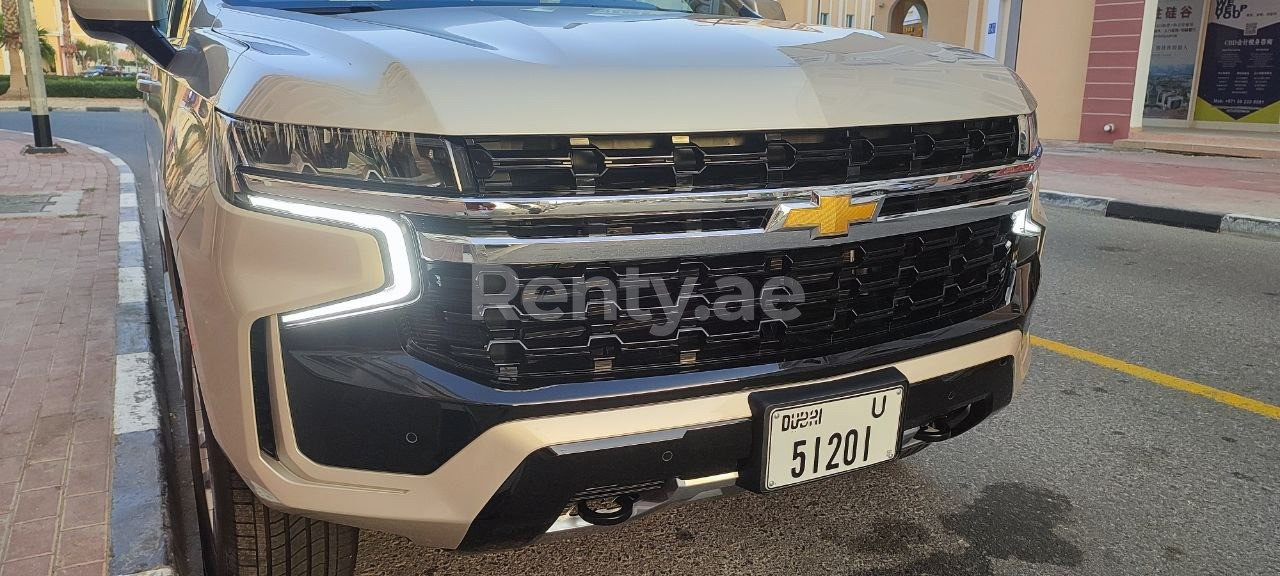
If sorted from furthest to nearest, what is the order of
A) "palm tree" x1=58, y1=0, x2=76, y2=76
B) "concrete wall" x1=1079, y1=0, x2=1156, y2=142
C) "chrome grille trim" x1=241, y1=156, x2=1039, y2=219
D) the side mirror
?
1. "palm tree" x1=58, y1=0, x2=76, y2=76
2. "concrete wall" x1=1079, y1=0, x2=1156, y2=142
3. the side mirror
4. "chrome grille trim" x1=241, y1=156, x2=1039, y2=219

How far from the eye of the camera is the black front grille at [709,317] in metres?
1.48

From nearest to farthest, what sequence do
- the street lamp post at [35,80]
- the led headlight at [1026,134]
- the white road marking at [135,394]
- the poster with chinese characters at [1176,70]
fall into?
the led headlight at [1026,134] < the white road marking at [135,394] < the street lamp post at [35,80] < the poster with chinese characters at [1176,70]

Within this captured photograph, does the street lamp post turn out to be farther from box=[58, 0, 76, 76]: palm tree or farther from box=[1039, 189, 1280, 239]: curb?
box=[58, 0, 76, 76]: palm tree

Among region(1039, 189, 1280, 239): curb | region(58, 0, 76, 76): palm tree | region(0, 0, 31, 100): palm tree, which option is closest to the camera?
region(1039, 189, 1280, 239): curb

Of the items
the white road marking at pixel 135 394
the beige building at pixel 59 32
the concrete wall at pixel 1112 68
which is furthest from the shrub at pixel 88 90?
the beige building at pixel 59 32

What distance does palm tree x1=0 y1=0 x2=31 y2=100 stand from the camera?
109 ft

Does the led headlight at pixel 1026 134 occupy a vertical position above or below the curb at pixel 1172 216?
above

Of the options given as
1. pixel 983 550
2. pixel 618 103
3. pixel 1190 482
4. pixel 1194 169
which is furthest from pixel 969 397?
pixel 1194 169

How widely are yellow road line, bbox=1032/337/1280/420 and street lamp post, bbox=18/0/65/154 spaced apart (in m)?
11.2

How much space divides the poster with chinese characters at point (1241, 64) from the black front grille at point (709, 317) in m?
15.2

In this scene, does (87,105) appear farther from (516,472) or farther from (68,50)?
(68,50)

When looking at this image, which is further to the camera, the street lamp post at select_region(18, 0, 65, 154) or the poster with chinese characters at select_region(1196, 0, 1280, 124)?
the poster with chinese characters at select_region(1196, 0, 1280, 124)

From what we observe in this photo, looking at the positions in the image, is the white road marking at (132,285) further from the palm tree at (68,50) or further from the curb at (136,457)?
the palm tree at (68,50)

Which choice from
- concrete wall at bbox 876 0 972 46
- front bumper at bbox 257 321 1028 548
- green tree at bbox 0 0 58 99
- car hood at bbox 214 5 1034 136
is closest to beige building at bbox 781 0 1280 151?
concrete wall at bbox 876 0 972 46
